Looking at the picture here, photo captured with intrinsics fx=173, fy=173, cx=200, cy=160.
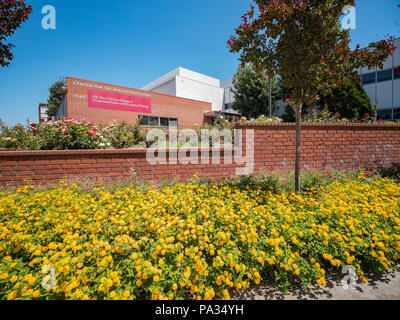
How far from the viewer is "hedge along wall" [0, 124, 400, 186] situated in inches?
142

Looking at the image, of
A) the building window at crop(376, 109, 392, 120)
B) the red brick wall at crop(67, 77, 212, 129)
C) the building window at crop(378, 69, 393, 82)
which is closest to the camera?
the red brick wall at crop(67, 77, 212, 129)

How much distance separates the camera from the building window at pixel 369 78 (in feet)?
51.2

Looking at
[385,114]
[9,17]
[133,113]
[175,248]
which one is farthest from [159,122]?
[385,114]

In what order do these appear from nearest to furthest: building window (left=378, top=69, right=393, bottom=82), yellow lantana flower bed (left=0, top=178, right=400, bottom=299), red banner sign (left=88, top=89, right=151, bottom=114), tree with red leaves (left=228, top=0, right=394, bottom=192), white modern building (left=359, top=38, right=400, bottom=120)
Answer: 1. yellow lantana flower bed (left=0, top=178, right=400, bottom=299)
2. tree with red leaves (left=228, top=0, right=394, bottom=192)
3. red banner sign (left=88, top=89, right=151, bottom=114)
4. white modern building (left=359, top=38, right=400, bottom=120)
5. building window (left=378, top=69, right=393, bottom=82)

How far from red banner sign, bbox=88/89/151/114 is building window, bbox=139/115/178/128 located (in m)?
0.72

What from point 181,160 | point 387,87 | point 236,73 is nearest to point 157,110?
point 236,73

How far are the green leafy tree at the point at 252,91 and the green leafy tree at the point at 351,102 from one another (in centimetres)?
535

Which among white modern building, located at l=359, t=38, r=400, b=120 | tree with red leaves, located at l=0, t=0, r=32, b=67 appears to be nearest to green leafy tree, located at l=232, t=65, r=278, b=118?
white modern building, located at l=359, t=38, r=400, b=120

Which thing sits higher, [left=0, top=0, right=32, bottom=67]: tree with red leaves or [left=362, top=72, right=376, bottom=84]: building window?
[left=362, top=72, right=376, bottom=84]: building window

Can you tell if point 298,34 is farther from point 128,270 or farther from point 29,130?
point 29,130

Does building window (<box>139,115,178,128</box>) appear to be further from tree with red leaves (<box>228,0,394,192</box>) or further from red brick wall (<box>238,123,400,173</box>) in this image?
tree with red leaves (<box>228,0,394,192</box>)

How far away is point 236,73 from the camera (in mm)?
17594

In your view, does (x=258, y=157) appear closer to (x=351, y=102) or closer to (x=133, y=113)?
(x=351, y=102)
